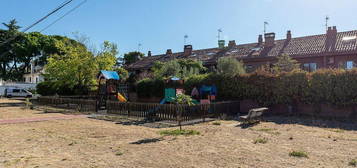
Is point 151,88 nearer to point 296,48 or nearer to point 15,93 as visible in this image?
point 296,48

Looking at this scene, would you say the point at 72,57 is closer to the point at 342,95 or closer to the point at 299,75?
the point at 299,75

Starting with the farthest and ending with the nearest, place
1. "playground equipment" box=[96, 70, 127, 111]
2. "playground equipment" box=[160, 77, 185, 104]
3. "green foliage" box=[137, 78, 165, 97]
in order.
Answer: "green foliage" box=[137, 78, 165, 97], "playground equipment" box=[96, 70, 127, 111], "playground equipment" box=[160, 77, 185, 104]

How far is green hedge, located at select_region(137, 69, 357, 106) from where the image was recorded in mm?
13547

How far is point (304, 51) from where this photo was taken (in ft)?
80.9

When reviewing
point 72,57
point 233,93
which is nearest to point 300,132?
point 233,93

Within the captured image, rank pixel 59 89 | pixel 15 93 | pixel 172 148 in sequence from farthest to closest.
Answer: pixel 15 93
pixel 59 89
pixel 172 148

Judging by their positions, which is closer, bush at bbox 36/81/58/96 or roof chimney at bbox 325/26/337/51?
roof chimney at bbox 325/26/337/51

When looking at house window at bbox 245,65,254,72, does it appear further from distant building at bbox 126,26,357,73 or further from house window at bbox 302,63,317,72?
house window at bbox 302,63,317,72

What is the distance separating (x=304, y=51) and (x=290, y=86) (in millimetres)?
11437

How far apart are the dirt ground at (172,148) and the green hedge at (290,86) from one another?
187 inches

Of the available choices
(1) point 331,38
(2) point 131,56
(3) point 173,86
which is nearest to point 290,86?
(3) point 173,86

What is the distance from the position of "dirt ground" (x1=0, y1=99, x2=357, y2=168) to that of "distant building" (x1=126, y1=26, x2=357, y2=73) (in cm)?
1546

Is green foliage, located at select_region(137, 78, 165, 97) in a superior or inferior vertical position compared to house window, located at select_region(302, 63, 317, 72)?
inferior

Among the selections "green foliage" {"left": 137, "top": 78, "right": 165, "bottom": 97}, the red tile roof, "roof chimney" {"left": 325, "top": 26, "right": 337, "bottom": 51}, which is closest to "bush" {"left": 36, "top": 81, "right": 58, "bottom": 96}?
"green foliage" {"left": 137, "top": 78, "right": 165, "bottom": 97}
